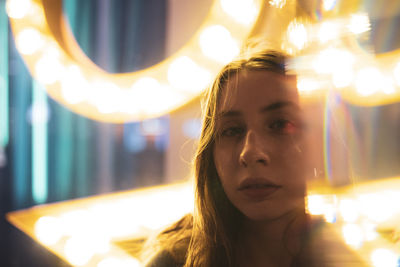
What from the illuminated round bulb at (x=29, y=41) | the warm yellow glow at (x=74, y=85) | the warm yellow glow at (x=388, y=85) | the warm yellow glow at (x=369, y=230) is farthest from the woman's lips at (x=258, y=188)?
the illuminated round bulb at (x=29, y=41)

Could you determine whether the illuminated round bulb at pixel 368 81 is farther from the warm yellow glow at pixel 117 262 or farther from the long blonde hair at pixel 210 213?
the warm yellow glow at pixel 117 262

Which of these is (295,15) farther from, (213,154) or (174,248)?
(174,248)

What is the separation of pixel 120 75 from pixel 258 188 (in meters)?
0.52

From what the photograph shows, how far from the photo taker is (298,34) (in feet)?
1.23

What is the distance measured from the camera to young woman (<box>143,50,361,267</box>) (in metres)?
0.39

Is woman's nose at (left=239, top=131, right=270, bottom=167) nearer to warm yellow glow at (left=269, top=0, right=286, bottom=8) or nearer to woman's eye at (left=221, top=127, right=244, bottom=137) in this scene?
woman's eye at (left=221, top=127, right=244, bottom=137)

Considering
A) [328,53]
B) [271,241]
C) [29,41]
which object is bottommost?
[271,241]

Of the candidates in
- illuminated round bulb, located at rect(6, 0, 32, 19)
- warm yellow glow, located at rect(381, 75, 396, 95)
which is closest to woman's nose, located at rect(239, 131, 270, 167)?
warm yellow glow, located at rect(381, 75, 396, 95)

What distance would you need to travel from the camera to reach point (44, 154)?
1.15 metres

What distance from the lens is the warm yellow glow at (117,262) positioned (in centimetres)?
69

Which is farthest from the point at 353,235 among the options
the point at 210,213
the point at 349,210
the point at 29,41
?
the point at 29,41

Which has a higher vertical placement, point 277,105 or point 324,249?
point 277,105

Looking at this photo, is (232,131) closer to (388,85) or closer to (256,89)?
(256,89)

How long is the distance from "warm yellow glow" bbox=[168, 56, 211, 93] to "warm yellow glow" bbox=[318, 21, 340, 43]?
1.27ft
